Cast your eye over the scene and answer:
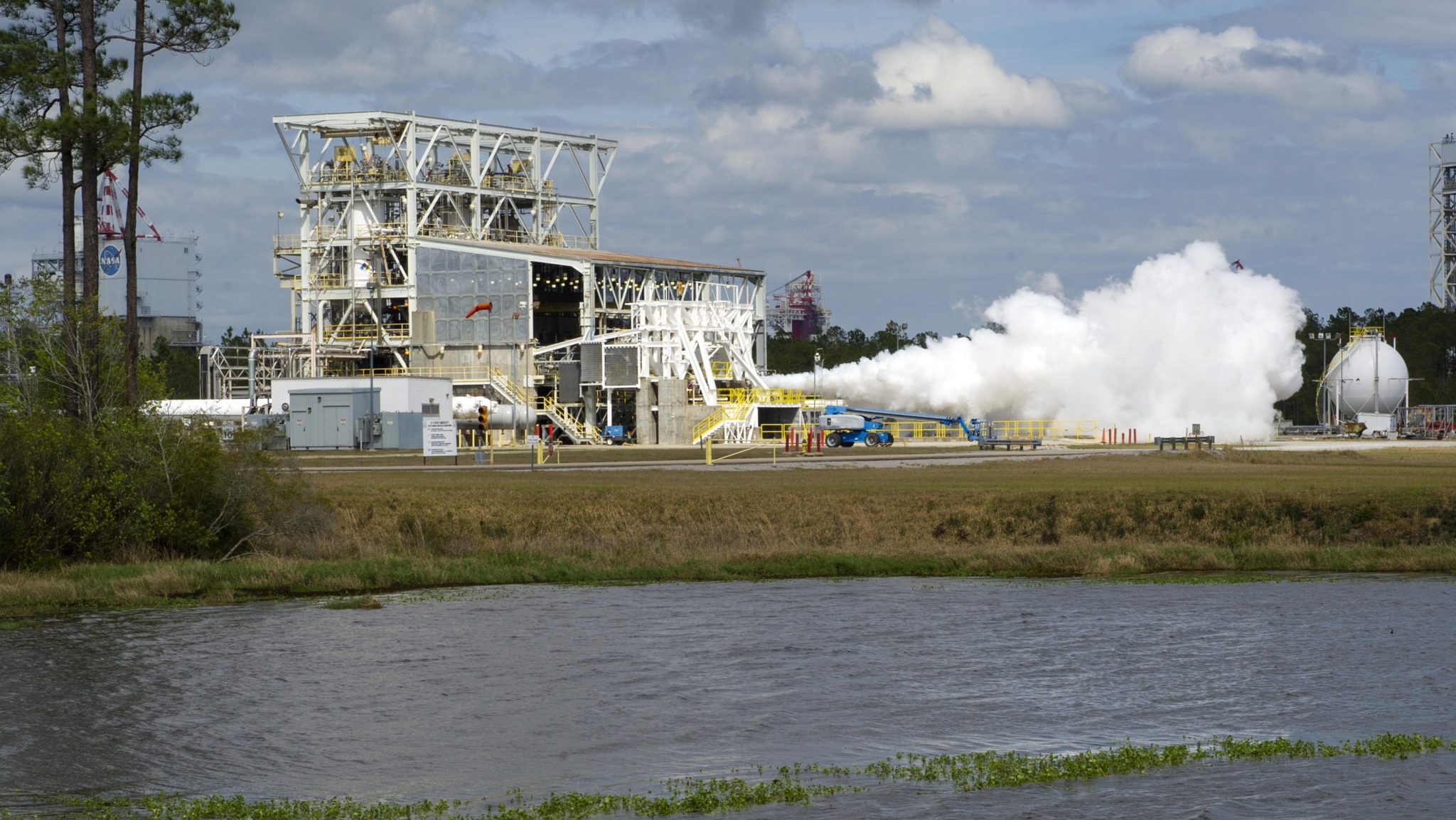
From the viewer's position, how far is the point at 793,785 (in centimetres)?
1712

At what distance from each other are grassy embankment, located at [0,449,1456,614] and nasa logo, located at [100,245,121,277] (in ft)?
403

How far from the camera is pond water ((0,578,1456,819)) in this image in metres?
17.4

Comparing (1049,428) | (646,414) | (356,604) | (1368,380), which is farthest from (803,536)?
(1368,380)

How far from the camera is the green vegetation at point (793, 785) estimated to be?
1616cm

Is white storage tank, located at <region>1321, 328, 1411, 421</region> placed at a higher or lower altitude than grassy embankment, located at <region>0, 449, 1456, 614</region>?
higher

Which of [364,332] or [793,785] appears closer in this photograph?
[793,785]

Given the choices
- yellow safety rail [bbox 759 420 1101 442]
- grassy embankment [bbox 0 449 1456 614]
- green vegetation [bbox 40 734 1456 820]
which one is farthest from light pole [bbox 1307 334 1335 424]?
green vegetation [bbox 40 734 1456 820]

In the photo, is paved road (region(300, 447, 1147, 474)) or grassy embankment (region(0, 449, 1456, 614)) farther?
paved road (region(300, 447, 1147, 474))

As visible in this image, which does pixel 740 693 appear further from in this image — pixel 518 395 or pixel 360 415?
pixel 518 395

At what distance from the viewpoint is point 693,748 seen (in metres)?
19.0

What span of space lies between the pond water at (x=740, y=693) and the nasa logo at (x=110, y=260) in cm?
13941

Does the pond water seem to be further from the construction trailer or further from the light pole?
the light pole

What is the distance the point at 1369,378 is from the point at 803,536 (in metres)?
94.1

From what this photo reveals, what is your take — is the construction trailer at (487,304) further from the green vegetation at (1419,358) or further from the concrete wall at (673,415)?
the green vegetation at (1419,358)
